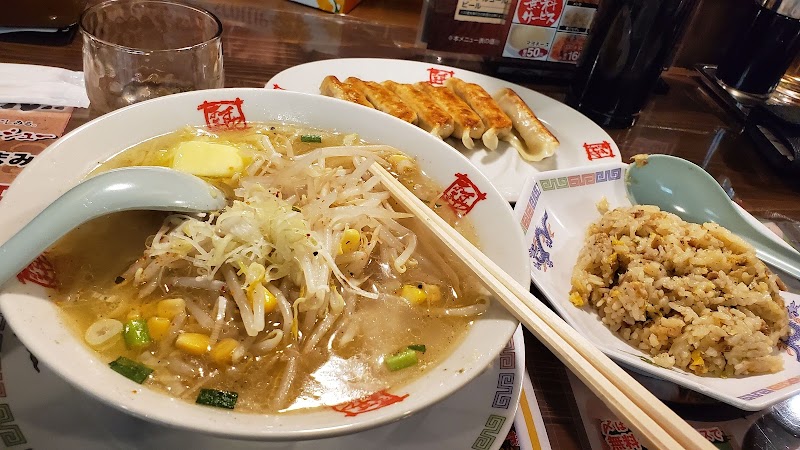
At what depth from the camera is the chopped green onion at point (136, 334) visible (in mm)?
948

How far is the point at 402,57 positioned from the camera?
9.20 feet

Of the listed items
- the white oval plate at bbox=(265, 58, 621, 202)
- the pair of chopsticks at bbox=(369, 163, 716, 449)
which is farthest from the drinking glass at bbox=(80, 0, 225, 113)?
→ the pair of chopsticks at bbox=(369, 163, 716, 449)

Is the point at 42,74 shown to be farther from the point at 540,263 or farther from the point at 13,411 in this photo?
the point at 540,263

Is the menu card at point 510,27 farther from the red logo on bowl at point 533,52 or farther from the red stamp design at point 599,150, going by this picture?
the red stamp design at point 599,150

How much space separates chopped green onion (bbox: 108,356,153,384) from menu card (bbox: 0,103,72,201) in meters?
1.00

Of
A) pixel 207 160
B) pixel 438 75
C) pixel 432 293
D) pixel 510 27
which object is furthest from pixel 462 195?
pixel 510 27

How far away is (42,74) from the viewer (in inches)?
79.0

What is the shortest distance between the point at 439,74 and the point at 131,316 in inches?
76.7

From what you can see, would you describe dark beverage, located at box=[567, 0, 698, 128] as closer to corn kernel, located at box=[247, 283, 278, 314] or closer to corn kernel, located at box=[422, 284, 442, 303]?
corn kernel, located at box=[422, 284, 442, 303]

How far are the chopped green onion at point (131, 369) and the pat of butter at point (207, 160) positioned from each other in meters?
0.52

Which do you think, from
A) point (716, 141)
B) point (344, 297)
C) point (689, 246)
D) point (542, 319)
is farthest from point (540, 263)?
point (716, 141)

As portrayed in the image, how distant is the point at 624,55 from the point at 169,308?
6.96 ft

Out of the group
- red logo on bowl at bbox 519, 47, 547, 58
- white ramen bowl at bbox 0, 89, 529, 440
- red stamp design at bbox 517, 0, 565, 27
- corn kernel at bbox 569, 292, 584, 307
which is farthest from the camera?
red logo on bowl at bbox 519, 47, 547, 58

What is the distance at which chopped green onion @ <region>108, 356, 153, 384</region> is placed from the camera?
858mm
